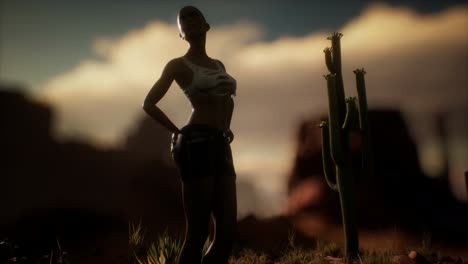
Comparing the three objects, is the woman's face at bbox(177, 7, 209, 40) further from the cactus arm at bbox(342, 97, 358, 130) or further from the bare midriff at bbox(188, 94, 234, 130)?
the cactus arm at bbox(342, 97, 358, 130)

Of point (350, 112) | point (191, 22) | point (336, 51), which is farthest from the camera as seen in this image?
point (336, 51)

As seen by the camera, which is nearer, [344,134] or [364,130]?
[364,130]

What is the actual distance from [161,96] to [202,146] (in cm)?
45

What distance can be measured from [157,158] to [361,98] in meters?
18.5

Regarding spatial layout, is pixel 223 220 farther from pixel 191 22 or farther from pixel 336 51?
pixel 336 51

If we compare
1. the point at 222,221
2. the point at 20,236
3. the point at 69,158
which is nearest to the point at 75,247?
the point at 20,236

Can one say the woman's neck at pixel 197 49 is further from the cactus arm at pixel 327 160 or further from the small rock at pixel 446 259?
the small rock at pixel 446 259

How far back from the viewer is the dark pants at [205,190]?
239 cm

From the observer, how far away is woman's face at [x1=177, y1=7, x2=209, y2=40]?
273cm

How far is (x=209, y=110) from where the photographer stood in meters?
2.56

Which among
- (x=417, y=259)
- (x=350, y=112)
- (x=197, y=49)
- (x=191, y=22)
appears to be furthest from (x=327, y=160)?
(x=191, y=22)

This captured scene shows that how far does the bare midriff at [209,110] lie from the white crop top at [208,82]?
3 cm

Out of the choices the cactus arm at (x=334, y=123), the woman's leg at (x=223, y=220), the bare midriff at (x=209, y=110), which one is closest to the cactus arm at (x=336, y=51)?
the cactus arm at (x=334, y=123)

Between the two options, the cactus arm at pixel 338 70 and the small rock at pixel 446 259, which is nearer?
the small rock at pixel 446 259
